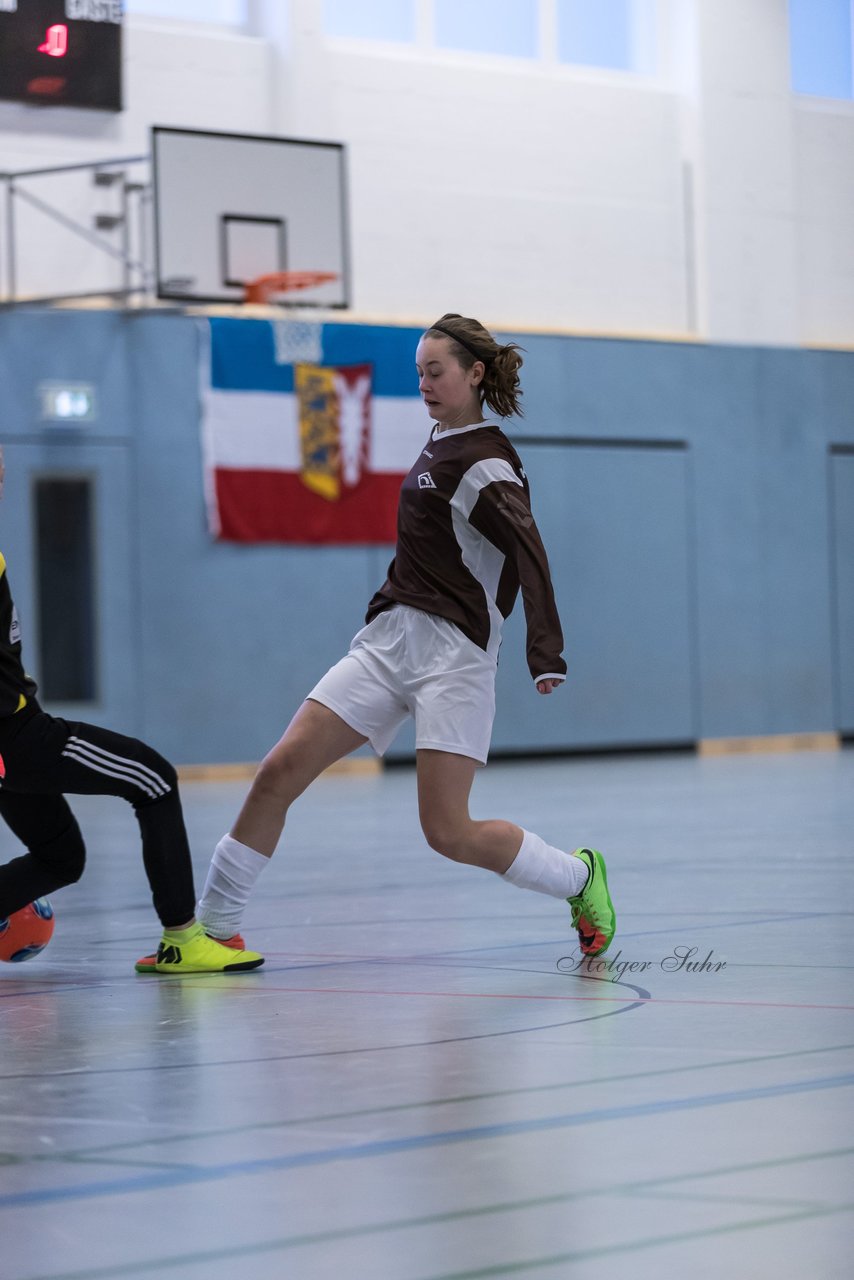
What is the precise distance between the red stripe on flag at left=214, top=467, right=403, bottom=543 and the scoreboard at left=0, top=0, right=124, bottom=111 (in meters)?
3.24

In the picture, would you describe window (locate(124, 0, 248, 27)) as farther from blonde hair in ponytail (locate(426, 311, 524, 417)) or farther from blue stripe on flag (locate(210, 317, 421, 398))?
blonde hair in ponytail (locate(426, 311, 524, 417))

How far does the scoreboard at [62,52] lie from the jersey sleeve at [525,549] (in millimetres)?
9689

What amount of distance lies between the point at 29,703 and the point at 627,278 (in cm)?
1421

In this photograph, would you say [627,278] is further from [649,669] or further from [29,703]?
[29,703]

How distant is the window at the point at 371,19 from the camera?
16.7 m

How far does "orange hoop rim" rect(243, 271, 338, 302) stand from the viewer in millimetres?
14819

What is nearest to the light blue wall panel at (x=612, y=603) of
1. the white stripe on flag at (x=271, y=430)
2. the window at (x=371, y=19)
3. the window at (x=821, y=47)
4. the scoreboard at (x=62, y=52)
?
the white stripe on flag at (x=271, y=430)

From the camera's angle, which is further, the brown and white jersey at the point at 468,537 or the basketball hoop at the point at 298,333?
the basketball hoop at the point at 298,333

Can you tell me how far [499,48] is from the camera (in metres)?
17.6

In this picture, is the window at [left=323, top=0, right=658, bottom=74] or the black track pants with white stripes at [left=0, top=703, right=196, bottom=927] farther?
the window at [left=323, top=0, right=658, bottom=74]

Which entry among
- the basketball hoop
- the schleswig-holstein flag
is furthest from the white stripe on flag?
the basketball hoop

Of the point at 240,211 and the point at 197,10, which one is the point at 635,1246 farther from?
the point at 197,10

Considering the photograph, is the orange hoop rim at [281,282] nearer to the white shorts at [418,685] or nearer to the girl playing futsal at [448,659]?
the girl playing futsal at [448,659]

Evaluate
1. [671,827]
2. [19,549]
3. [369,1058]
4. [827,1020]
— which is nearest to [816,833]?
[671,827]
